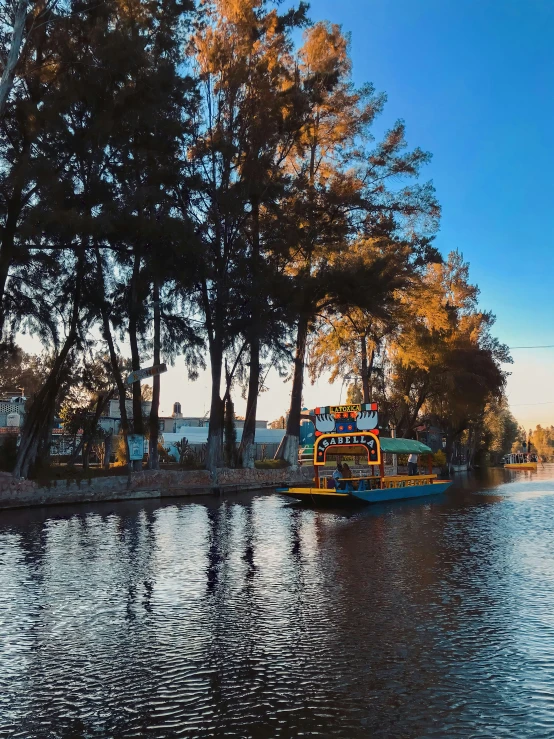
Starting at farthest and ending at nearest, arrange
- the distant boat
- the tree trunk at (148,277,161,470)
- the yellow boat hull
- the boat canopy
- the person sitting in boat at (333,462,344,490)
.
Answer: the distant boat → the boat canopy → the tree trunk at (148,277,161,470) → the person sitting in boat at (333,462,344,490) → the yellow boat hull

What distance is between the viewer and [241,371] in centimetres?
3625

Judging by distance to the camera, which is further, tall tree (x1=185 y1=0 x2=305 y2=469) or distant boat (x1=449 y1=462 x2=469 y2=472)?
distant boat (x1=449 y1=462 x2=469 y2=472)

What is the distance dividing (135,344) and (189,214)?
7.05 meters

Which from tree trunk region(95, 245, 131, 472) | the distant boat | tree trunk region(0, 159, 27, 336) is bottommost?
the distant boat

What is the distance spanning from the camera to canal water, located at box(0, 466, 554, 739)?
19.4 feet

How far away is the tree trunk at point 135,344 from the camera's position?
29.4 m

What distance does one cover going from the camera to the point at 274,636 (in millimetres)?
8375

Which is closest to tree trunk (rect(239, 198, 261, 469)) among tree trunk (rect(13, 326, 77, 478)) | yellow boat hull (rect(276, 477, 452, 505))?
yellow boat hull (rect(276, 477, 452, 505))

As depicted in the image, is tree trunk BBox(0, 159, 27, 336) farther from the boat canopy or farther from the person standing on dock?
the person standing on dock

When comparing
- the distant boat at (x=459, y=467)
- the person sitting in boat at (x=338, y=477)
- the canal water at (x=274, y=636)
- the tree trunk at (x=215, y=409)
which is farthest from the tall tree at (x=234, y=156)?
the distant boat at (x=459, y=467)

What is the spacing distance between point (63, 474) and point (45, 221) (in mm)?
9274

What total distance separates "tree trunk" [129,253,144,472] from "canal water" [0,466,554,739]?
1319cm

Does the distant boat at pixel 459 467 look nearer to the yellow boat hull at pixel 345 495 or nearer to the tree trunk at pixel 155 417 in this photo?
the yellow boat hull at pixel 345 495

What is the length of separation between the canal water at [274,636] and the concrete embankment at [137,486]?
26.7 feet
